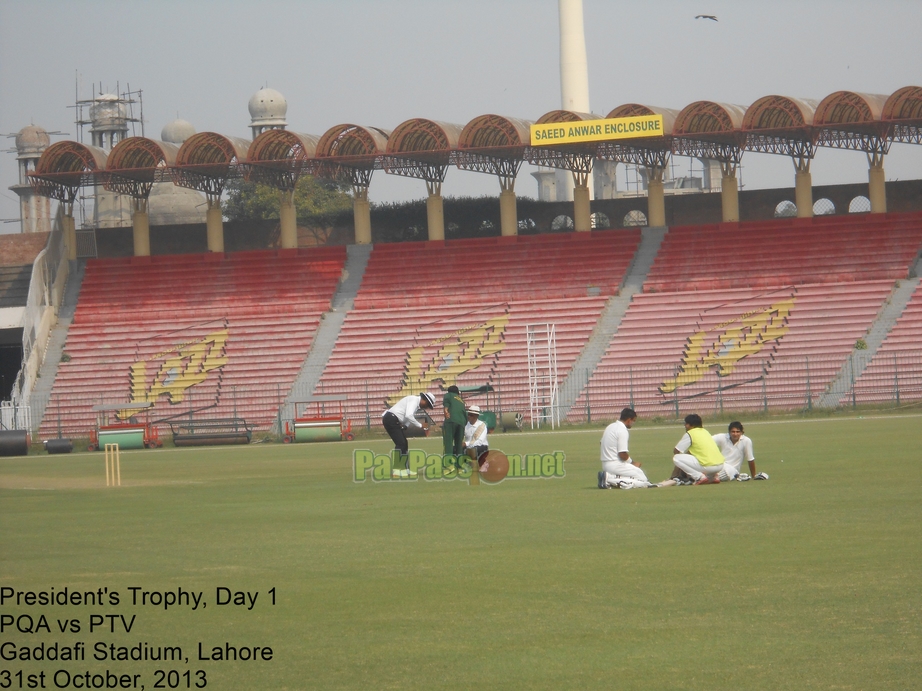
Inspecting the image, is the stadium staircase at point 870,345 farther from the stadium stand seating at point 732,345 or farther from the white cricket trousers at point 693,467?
the white cricket trousers at point 693,467

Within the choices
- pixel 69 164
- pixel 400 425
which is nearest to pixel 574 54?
pixel 69 164

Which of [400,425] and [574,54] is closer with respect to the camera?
[400,425]

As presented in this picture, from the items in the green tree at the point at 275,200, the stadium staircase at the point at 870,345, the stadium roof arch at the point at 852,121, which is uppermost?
the green tree at the point at 275,200

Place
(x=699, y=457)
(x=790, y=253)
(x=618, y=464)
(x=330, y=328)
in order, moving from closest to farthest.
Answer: (x=618, y=464) < (x=699, y=457) < (x=790, y=253) < (x=330, y=328)

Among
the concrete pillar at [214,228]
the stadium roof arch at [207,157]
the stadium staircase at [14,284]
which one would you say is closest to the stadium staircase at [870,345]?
the stadium roof arch at [207,157]

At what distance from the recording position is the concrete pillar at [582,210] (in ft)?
180

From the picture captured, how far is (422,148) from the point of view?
53.6 meters

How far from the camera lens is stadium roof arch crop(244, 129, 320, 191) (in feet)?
177

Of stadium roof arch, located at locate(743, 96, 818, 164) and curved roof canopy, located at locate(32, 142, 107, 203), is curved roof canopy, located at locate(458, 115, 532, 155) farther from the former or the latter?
curved roof canopy, located at locate(32, 142, 107, 203)

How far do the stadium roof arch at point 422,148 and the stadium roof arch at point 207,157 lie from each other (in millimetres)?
6524

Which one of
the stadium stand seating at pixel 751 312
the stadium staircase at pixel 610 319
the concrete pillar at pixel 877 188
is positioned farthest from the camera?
the concrete pillar at pixel 877 188

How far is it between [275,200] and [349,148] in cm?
3648

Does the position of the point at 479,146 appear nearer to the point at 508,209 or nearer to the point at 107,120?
the point at 508,209

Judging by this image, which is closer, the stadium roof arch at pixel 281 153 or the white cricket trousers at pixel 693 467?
the white cricket trousers at pixel 693 467
